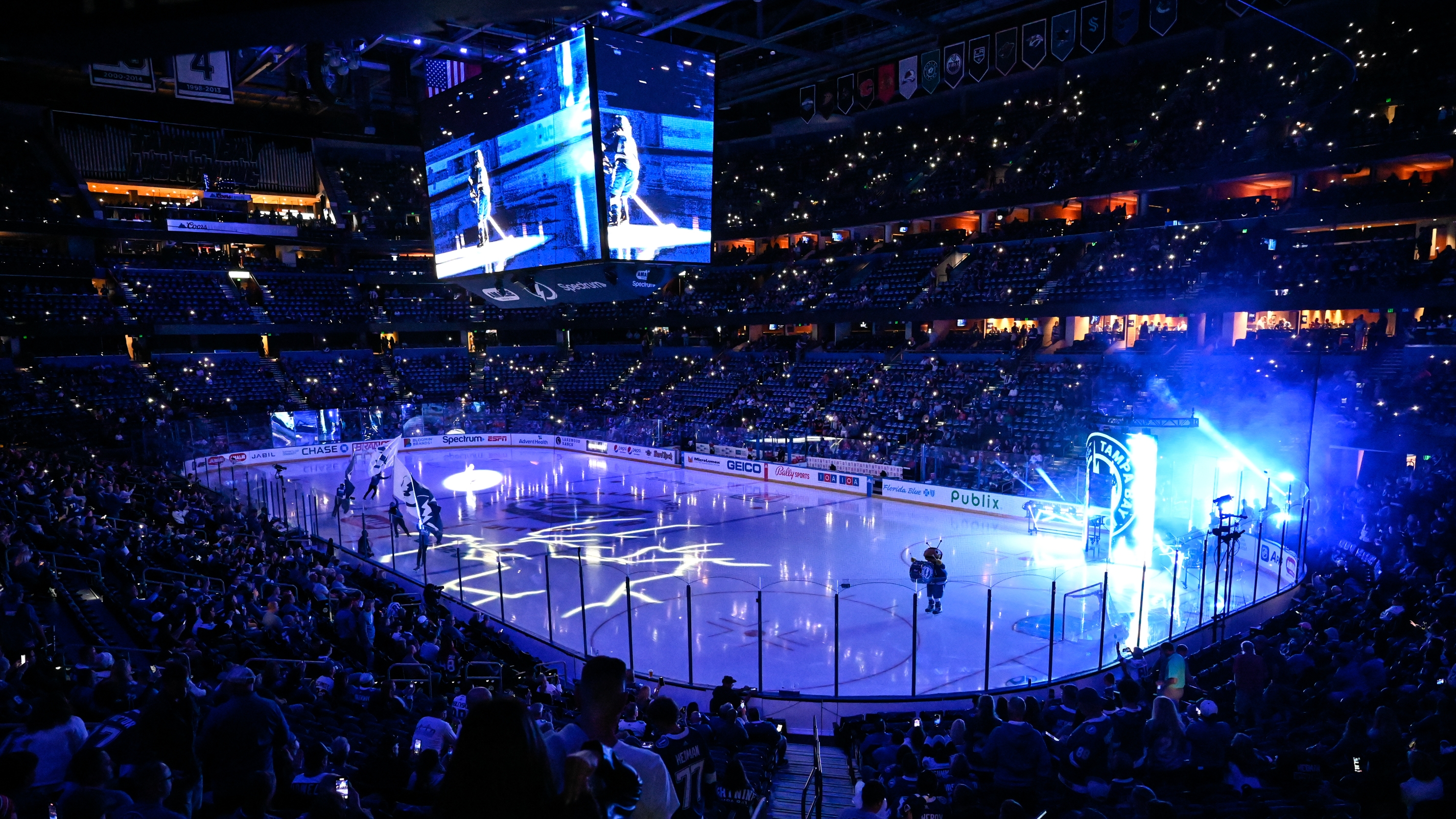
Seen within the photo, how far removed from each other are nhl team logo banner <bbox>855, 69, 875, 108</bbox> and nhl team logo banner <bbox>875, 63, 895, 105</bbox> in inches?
12.7

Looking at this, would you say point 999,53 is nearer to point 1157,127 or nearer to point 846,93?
point 1157,127

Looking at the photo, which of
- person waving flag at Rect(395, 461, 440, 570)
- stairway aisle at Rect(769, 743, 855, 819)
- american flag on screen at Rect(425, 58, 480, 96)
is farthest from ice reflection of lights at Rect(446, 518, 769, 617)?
american flag on screen at Rect(425, 58, 480, 96)

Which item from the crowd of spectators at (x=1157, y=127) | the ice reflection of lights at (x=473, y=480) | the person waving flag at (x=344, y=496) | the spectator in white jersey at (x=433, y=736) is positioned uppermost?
the crowd of spectators at (x=1157, y=127)

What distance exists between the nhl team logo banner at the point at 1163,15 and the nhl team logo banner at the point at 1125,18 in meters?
0.56

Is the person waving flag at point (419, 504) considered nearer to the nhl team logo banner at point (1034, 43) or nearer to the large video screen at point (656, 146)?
the large video screen at point (656, 146)

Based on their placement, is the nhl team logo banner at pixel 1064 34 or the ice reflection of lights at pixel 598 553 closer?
the ice reflection of lights at pixel 598 553

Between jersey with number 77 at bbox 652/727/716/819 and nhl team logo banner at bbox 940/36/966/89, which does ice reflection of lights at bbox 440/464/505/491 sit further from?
jersey with number 77 at bbox 652/727/716/819

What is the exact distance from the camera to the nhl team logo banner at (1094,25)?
36188mm

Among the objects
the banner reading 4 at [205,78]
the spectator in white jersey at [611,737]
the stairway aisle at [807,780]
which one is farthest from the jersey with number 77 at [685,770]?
the banner reading 4 at [205,78]

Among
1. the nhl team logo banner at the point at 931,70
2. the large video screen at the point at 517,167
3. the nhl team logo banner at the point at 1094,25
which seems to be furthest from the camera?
the nhl team logo banner at the point at 931,70

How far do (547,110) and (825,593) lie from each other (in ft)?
36.7

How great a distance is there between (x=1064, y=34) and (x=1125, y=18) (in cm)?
247

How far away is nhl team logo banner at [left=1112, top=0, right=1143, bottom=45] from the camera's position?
35.5 meters

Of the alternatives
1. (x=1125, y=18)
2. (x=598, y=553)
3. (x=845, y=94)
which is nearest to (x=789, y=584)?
(x=598, y=553)
